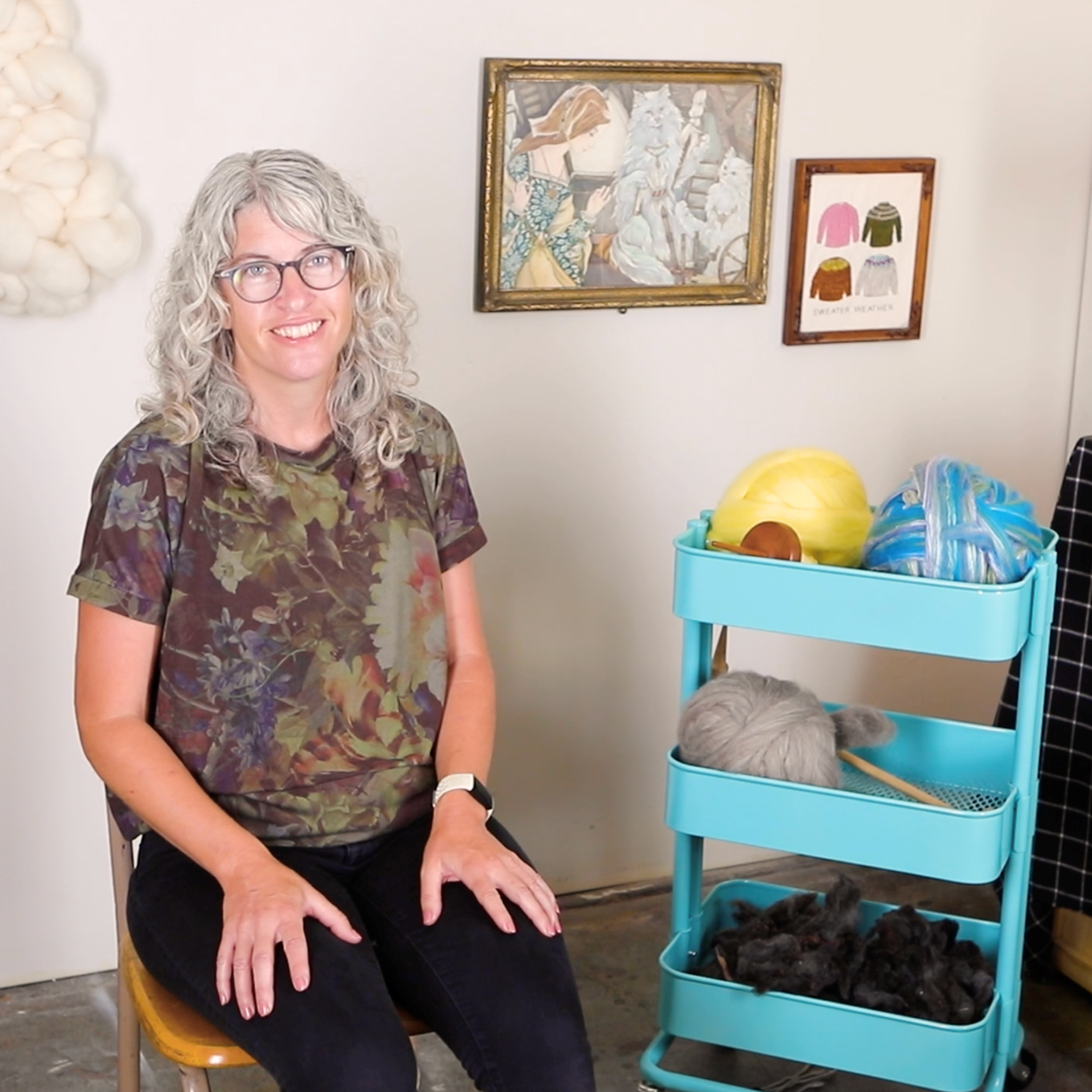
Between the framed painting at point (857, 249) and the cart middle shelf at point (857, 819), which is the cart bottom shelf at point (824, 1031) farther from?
the framed painting at point (857, 249)

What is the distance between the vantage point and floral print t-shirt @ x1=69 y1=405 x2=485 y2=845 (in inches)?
58.7

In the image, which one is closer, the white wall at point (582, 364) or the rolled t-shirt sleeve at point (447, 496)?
the rolled t-shirt sleeve at point (447, 496)

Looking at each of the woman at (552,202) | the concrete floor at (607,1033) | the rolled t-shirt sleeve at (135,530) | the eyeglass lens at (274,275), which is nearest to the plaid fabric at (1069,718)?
the concrete floor at (607,1033)

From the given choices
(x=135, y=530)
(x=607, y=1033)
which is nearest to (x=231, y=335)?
(x=135, y=530)

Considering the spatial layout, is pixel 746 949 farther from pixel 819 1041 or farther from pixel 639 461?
pixel 639 461

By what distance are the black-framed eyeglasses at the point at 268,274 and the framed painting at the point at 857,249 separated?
1035 millimetres

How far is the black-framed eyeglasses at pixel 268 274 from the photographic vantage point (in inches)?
58.9

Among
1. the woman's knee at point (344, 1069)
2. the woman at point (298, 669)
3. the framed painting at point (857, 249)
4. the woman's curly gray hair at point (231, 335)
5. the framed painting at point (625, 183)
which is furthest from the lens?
the framed painting at point (857, 249)

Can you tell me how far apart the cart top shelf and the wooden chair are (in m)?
0.58

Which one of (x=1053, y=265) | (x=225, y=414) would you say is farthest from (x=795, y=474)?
(x=1053, y=265)

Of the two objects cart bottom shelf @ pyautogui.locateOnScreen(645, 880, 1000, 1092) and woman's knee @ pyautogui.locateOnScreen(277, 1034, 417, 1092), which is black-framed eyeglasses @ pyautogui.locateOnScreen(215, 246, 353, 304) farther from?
cart bottom shelf @ pyautogui.locateOnScreen(645, 880, 1000, 1092)

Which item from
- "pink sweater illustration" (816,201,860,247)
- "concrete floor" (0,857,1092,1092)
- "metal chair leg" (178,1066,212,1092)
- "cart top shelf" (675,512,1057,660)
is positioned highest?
"pink sweater illustration" (816,201,860,247)

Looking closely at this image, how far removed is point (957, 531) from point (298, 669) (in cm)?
71

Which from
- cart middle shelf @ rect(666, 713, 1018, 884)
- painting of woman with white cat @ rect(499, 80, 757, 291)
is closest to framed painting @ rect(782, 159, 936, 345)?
painting of woman with white cat @ rect(499, 80, 757, 291)
